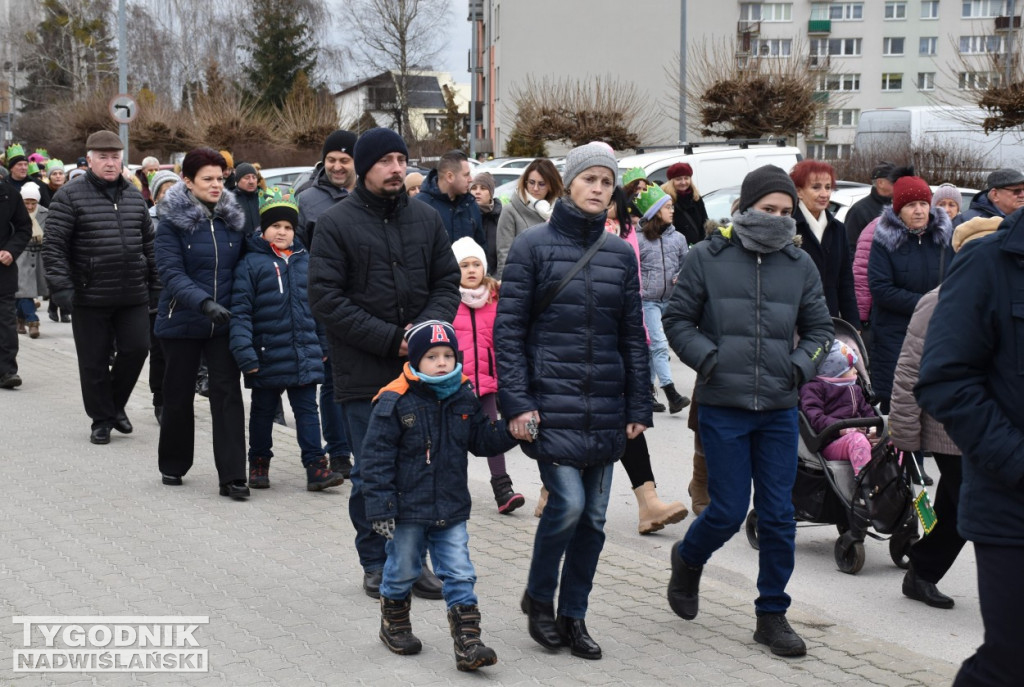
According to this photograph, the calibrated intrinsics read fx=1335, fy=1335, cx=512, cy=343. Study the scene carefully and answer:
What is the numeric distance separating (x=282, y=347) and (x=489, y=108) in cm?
6050

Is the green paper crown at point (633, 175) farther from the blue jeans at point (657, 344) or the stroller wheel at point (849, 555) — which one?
the stroller wheel at point (849, 555)

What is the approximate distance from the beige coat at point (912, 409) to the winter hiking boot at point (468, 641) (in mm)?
2213

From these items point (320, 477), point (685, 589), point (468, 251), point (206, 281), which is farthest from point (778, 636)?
point (206, 281)

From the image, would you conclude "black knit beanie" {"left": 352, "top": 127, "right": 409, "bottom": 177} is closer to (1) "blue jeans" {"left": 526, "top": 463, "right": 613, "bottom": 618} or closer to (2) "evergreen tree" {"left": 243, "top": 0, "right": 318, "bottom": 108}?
(1) "blue jeans" {"left": 526, "top": 463, "right": 613, "bottom": 618}

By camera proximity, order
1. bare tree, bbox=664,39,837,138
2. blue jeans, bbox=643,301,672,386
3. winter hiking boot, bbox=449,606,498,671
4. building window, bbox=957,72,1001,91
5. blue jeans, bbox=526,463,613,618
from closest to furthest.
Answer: winter hiking boot, bbox=449,606,498,671, blue jeans, bbox=526,463,613,618, blue jeans, bbox=643,301,672,386, building window, bbox=957,72,1001,91, bare tree, bbox=664,39,837,138

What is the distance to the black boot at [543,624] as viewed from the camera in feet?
17.9

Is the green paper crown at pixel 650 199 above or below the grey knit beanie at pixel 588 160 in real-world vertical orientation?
below

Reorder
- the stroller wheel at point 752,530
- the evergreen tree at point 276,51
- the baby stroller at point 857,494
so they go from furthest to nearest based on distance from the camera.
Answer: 1. the evergreen tree at point 276,51
2. the stroller wheel at point 752,530
3. the baby stroller at point 857,494

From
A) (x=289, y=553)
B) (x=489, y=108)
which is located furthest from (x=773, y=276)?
(x=489, y=108)

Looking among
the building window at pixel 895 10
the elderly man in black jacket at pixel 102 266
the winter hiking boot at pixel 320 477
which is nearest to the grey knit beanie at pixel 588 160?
the winter hiking boot at pixel 320 477

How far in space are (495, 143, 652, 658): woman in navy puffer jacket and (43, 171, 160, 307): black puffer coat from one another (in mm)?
5225

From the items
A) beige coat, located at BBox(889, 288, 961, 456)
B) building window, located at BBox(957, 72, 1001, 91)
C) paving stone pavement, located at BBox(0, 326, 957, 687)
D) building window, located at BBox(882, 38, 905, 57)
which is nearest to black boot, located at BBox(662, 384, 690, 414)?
paving stone pavement, located at BBox(0, 326, 957, 687)

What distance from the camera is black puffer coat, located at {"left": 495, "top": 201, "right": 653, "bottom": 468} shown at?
17.2 ft

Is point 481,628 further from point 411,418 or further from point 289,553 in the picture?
point 289,553
